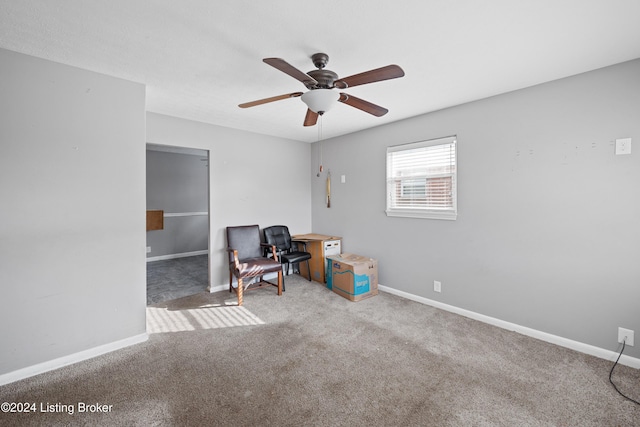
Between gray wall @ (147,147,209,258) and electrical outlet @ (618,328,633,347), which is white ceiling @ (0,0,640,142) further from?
gray wall @ (147,147,209,258)

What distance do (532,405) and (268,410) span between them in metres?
1.73

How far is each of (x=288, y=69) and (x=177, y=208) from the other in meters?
5.90

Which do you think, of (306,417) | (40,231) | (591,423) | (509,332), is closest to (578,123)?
(509,332)

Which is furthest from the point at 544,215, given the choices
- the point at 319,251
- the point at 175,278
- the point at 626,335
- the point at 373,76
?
the point at 175,278

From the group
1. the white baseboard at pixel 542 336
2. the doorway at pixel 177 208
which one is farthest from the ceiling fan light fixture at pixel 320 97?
the doorway at pixel 177 208

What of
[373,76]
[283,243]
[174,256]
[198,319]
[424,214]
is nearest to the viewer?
[373,76]

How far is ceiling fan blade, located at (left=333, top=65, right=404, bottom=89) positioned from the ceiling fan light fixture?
3.4 inches

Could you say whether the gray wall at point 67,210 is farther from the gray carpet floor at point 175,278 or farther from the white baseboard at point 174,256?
the white baseboard at point 174,256

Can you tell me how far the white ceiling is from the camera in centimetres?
158

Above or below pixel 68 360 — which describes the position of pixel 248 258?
above

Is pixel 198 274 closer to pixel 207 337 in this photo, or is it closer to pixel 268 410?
pixel 207 337

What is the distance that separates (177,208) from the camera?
21.4 feet

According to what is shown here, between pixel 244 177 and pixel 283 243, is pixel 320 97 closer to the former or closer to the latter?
pixel 244 177

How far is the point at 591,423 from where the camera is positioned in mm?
1641
